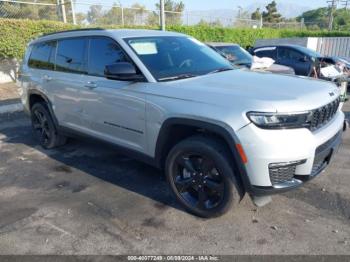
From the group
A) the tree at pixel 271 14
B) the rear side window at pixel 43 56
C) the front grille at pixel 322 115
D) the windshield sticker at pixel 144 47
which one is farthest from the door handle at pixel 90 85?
the tree at pixel 271 14

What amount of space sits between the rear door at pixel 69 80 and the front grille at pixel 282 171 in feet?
8.70

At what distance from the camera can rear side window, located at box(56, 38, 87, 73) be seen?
4414 millimetres

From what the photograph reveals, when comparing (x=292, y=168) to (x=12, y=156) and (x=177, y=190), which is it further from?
(x=12, y=156)

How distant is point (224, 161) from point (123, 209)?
1.29 metres

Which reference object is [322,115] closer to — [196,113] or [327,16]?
[196,113]

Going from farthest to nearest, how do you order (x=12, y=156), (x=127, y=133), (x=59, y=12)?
(x=59, y=12)
(x=12, y=156)
(x=127, y=133)

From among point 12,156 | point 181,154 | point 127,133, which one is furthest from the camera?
point 12,156

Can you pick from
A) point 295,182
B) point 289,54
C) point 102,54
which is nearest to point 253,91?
point 295,182

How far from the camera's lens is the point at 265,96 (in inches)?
113

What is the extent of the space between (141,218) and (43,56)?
324 centimetres

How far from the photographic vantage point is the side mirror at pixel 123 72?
3.45 meters

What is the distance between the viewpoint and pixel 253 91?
9.86ft

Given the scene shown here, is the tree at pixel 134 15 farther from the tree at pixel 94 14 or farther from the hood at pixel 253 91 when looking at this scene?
the hood at pixel 253 91

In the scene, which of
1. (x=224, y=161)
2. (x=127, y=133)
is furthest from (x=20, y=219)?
(x=224, y=161)
